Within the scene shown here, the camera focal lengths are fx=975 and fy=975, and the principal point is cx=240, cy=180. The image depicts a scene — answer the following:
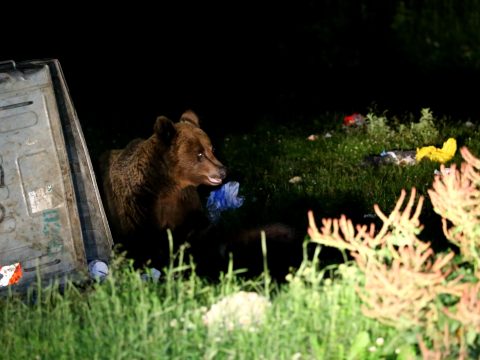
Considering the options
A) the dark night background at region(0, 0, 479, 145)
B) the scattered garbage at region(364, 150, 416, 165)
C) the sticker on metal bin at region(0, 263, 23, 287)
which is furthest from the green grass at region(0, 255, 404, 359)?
the dark night background at region(0, 0, 479, 145)

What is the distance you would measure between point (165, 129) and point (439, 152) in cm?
287

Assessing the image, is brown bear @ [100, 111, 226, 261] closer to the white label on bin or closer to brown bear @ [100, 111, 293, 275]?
brown bear @ [100, 111, 293, 275]

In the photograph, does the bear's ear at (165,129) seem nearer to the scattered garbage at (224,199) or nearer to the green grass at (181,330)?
the scattered garbage at (224,199)

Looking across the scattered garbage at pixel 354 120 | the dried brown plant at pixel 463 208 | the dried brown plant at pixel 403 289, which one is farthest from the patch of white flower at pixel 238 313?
the scattered garbage at pixel 354 120

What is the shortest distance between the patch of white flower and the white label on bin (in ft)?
6.56

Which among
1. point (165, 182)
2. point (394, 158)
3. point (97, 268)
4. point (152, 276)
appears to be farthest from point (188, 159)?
point (394, 158)

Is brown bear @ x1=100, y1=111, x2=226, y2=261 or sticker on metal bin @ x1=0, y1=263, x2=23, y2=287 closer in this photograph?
sticker on metal bin @ x1=0, y1=263, x2=23, y2=287

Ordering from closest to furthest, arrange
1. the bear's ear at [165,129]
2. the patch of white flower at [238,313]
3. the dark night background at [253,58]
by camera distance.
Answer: the patch of white flower at [238,313]
the bear's ear at [165,129]
the dark night background at [253,58]

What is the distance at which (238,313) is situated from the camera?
16.2 feet

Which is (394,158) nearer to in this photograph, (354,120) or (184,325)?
(354,120)

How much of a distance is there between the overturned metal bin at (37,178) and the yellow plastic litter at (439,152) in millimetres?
3554

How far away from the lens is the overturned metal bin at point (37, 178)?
6.44 metres

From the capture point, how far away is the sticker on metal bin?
21.0 ft

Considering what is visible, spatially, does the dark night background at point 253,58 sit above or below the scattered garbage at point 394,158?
above
